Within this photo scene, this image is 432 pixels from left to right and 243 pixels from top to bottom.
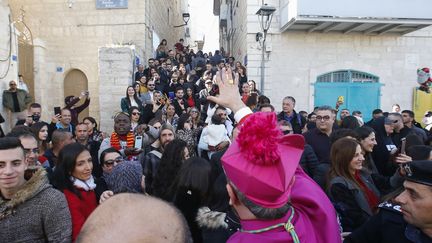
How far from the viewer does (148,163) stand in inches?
186

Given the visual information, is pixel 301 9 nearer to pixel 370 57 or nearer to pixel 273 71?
pixel 273 71

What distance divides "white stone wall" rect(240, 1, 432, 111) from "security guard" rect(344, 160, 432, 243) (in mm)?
10955

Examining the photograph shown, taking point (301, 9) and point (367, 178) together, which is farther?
point (301, 9)

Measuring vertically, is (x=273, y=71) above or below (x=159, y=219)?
above

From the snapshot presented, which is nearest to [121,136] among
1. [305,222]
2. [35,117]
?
[35,117]

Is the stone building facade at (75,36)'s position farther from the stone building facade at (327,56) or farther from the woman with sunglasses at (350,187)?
the woman with sunglasses at (350,187)

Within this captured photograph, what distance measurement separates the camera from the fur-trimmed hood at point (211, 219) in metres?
2.94

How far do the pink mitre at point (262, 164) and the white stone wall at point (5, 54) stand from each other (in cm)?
955

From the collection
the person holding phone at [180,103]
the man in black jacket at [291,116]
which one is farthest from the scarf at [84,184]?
the person holding phone at [180,103]

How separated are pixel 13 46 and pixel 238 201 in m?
10.9

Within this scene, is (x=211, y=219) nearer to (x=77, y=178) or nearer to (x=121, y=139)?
(x=77, y=178)

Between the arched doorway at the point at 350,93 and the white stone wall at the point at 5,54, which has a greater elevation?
the white stone wall at the point at 5,54

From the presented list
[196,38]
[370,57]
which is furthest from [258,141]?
[196,38]

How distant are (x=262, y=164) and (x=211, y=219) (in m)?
1.48
